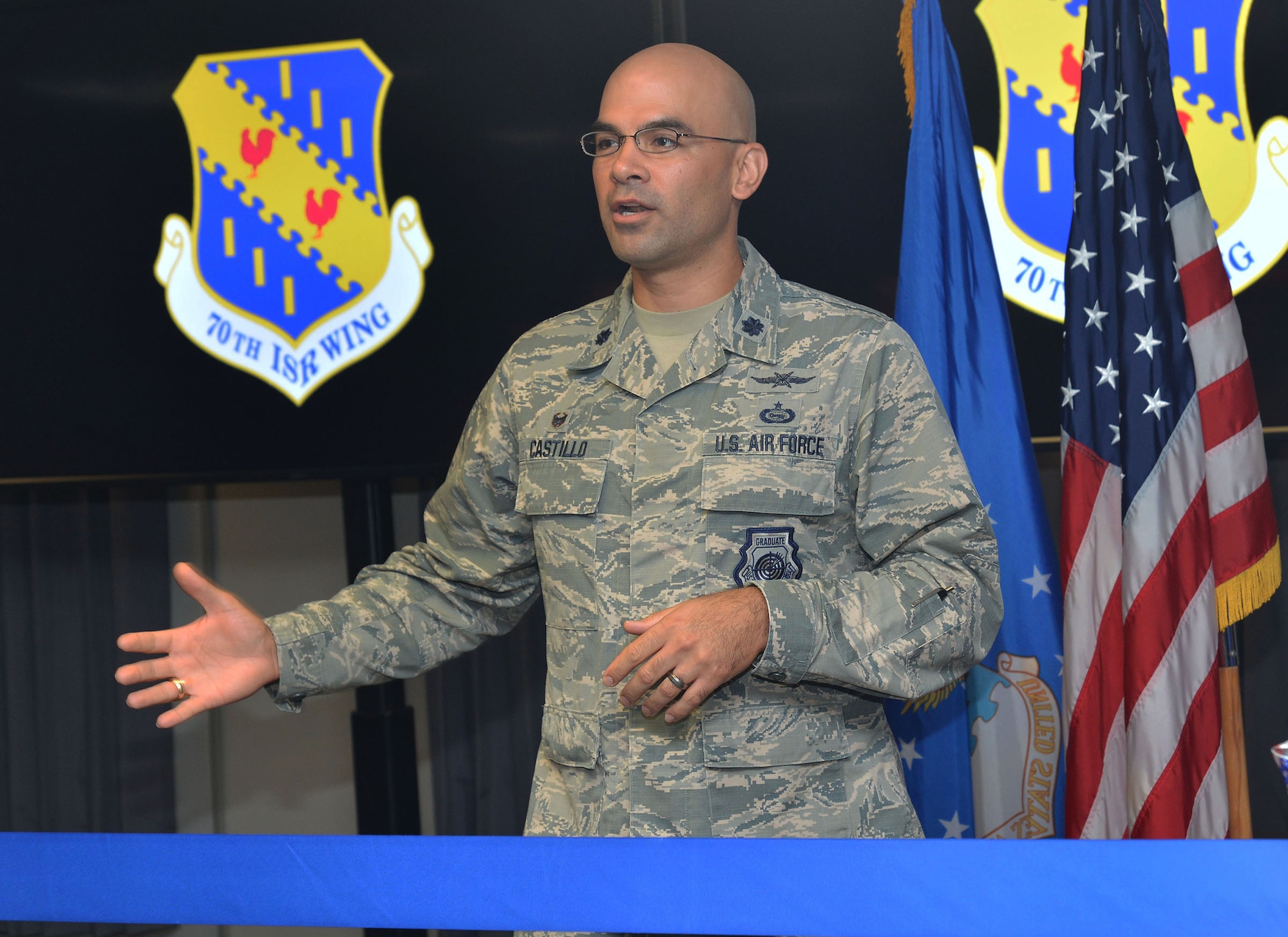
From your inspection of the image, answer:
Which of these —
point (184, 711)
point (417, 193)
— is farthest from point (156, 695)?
point (417, 193)

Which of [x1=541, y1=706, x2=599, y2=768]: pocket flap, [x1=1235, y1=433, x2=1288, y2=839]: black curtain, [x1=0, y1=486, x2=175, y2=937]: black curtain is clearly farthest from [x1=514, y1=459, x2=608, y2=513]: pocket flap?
[x1=0, y1=486, x2=175, y2=937]: black curtain

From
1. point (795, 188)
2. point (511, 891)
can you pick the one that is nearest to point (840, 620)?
point (511, 891)

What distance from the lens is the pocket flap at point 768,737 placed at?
1351 millimetres

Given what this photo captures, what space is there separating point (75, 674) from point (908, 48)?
9.15ft

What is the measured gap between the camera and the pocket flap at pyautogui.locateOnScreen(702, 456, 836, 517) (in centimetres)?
138

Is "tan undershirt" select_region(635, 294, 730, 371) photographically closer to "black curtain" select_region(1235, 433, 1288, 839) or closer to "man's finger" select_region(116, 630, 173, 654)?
"man's finger" select_region(116, 630, 173, 654)

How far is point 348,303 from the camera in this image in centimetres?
262

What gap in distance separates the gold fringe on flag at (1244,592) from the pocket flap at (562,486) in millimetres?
1061

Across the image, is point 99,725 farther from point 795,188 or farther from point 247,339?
point 795,188

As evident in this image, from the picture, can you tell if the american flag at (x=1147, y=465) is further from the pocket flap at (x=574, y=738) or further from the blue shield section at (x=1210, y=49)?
the pocket flap at (x=574, y=738)

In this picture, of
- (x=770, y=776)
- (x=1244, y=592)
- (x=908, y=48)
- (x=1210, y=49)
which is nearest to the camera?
(x=770, y=776)

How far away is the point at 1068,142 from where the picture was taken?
2307 millimetres

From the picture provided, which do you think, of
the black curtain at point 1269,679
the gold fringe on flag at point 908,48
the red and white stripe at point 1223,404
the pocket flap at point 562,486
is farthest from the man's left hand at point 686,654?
the black curtain at point 1269,679

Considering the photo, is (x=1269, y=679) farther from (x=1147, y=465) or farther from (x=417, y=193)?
(x=417, y=193)
